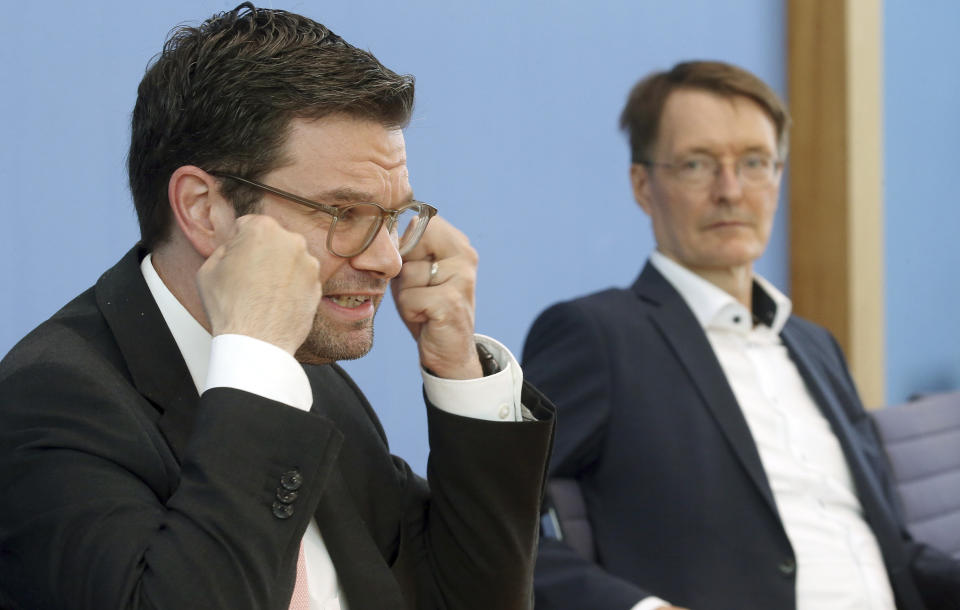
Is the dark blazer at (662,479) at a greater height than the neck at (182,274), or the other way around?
the neck at (182,274)

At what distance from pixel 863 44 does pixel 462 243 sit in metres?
2.86

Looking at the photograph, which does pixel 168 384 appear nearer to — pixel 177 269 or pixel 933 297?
pixel 177 269

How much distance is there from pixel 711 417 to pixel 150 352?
147 centimetres

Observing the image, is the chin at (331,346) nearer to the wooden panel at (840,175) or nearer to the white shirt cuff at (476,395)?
the white shirt cuff at (476,395)

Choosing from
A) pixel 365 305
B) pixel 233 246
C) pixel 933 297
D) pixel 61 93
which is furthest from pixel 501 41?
pixel 933 297

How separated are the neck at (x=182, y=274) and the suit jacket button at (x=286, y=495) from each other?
0.37 m

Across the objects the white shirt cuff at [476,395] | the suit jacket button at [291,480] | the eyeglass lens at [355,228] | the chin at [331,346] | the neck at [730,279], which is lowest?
the neck at [730,279]

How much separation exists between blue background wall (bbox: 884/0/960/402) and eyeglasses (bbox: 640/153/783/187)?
166 centimetres

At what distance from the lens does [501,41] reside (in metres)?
3.10

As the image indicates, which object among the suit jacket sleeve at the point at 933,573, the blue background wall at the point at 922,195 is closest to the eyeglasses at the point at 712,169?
the suit jacket sleeve at the point at 933,573

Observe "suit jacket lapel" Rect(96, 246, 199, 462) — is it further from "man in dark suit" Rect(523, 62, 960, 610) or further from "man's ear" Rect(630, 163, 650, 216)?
"man's ear" Rect(630, 163, 650, 216)

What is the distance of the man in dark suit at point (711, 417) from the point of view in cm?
243

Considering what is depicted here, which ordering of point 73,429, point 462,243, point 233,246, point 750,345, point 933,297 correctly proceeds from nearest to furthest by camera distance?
1. point 73,429
2. point 233,246
3. point 462,243
4. point 750,345
5. point 933,297

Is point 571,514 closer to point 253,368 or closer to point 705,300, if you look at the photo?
point 705,300
